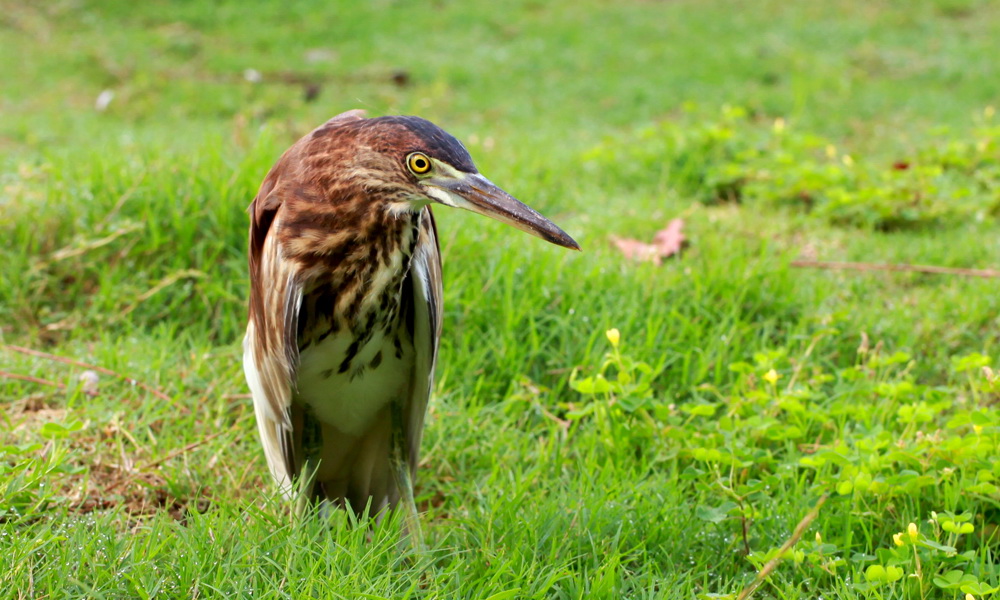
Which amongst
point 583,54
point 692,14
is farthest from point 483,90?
point 692,14

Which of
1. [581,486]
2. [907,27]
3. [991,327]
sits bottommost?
[581,486]

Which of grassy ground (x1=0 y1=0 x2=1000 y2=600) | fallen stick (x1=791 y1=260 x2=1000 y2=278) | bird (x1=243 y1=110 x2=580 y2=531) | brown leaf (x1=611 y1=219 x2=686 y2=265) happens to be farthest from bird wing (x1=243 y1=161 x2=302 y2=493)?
Result: fallen stick (x1=791 y1=260 x2=1000 y2=278)

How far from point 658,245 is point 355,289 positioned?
237 cm

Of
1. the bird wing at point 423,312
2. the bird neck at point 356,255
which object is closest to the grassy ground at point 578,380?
the bird wing at point 423,312

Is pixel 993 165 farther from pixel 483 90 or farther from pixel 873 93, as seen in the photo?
pixel 483 90

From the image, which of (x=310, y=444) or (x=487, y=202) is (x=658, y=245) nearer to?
(x=310, y=444)

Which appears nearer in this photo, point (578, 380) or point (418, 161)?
point (418, 161)

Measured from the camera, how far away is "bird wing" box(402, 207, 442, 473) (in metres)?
2.73

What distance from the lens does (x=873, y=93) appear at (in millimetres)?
8391

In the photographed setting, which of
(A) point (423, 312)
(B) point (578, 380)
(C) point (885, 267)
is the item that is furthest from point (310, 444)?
(C) point (885, 267)

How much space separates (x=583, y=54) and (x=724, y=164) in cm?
441

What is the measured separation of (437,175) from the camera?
2.40m

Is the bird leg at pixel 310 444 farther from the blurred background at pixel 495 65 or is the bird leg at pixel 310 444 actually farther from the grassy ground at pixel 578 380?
the blurred background at pixel 495 65

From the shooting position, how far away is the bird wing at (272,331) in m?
2.59
